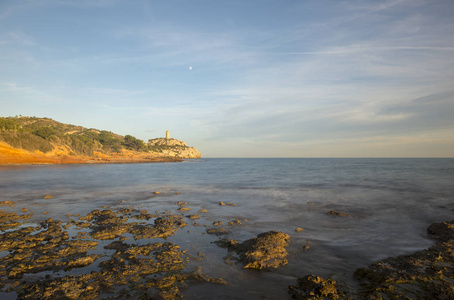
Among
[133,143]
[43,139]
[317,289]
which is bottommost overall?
[317,289]

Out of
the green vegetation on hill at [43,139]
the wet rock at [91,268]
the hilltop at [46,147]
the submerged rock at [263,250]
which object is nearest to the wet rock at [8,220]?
the wet rock at [91,268]

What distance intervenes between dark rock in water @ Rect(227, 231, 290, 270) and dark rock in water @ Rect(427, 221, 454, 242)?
6748 millimetres

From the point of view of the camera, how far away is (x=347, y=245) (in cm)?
937

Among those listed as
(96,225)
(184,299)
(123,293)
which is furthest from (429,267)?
(96,225)

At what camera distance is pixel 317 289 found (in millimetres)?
5727

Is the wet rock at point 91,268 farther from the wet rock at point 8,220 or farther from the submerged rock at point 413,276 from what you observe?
the submerged rock at point 413,276

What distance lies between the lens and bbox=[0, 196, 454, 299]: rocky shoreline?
5.62m

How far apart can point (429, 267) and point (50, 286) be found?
10.6m

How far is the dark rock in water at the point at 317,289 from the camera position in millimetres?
5543

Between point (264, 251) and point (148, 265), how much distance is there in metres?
3.85

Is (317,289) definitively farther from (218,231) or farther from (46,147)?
(46,147)

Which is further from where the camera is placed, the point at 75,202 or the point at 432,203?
the point at 432,203

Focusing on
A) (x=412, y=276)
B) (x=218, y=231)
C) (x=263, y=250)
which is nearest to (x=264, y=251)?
(x=263, y=250)

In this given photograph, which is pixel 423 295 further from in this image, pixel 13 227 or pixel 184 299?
pixel 13 227
